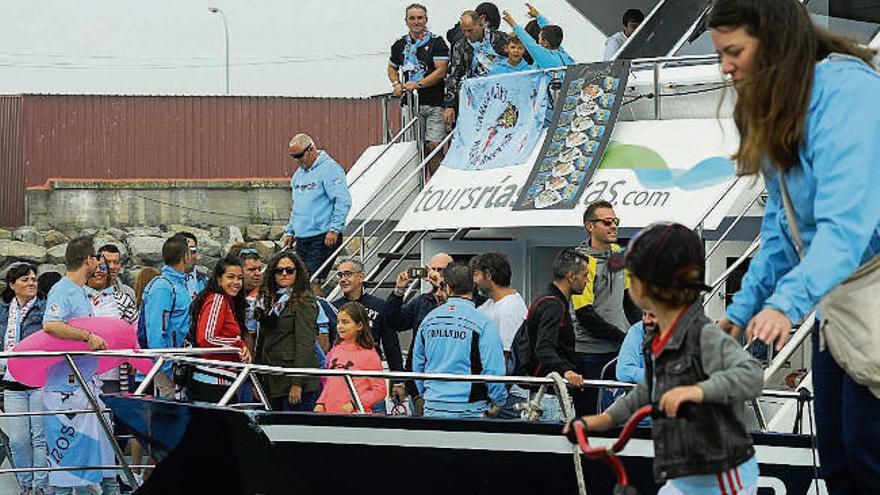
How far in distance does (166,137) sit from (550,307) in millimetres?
34310

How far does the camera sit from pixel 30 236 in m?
38.1

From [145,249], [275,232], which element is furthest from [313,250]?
[275,232]

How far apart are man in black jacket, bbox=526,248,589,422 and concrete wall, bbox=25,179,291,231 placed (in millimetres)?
30998

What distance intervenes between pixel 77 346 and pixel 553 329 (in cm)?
331

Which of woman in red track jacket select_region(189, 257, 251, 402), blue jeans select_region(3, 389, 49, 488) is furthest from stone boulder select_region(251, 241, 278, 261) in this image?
woman in red track jacket select_region(189, 257, 251, 402)

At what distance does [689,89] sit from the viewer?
10.9m

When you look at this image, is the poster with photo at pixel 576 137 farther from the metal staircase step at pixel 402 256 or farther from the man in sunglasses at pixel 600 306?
the metal staircase step at pixel 402 256

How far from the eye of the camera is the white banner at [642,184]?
10156 mm

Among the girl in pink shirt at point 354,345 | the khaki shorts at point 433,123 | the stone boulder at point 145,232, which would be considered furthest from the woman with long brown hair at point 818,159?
the stone boulder at point 145,232

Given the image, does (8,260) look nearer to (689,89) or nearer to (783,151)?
(689,89)

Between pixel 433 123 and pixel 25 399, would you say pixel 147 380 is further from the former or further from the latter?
pixel 433 123

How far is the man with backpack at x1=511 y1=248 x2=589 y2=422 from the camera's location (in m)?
8.11

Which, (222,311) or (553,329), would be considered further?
(222,311)

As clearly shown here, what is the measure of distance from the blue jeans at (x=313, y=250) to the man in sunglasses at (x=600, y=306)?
13.4 feet
